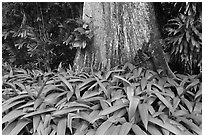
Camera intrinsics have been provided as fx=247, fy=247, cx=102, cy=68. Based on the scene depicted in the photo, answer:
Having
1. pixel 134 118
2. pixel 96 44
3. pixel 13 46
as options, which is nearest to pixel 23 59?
pixel 13 46

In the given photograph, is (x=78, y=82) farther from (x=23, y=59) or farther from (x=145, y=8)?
(x=23, y=59)

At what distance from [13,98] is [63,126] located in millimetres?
538

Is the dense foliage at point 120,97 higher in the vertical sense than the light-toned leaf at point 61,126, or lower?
higher

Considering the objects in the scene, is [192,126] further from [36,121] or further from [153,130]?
[36,121]

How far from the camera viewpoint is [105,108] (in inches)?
72.2

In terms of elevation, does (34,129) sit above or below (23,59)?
below

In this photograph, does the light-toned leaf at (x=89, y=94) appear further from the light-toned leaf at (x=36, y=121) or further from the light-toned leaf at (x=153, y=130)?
the light-toned leaf at (x=153, y=130)

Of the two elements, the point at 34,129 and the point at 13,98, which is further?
the point at 13,98

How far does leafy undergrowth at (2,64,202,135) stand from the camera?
169 centimetres

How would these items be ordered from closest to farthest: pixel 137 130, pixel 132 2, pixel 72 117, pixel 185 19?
pixel 137 130, pixel 72 117, pixel 185 19, pixel 132 2

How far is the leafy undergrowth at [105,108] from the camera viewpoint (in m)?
1.69

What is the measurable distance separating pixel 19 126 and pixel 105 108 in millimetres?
625

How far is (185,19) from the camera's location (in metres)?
2.59

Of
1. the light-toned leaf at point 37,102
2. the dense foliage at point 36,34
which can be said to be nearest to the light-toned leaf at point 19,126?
the light-toned leaf at point 37,102
